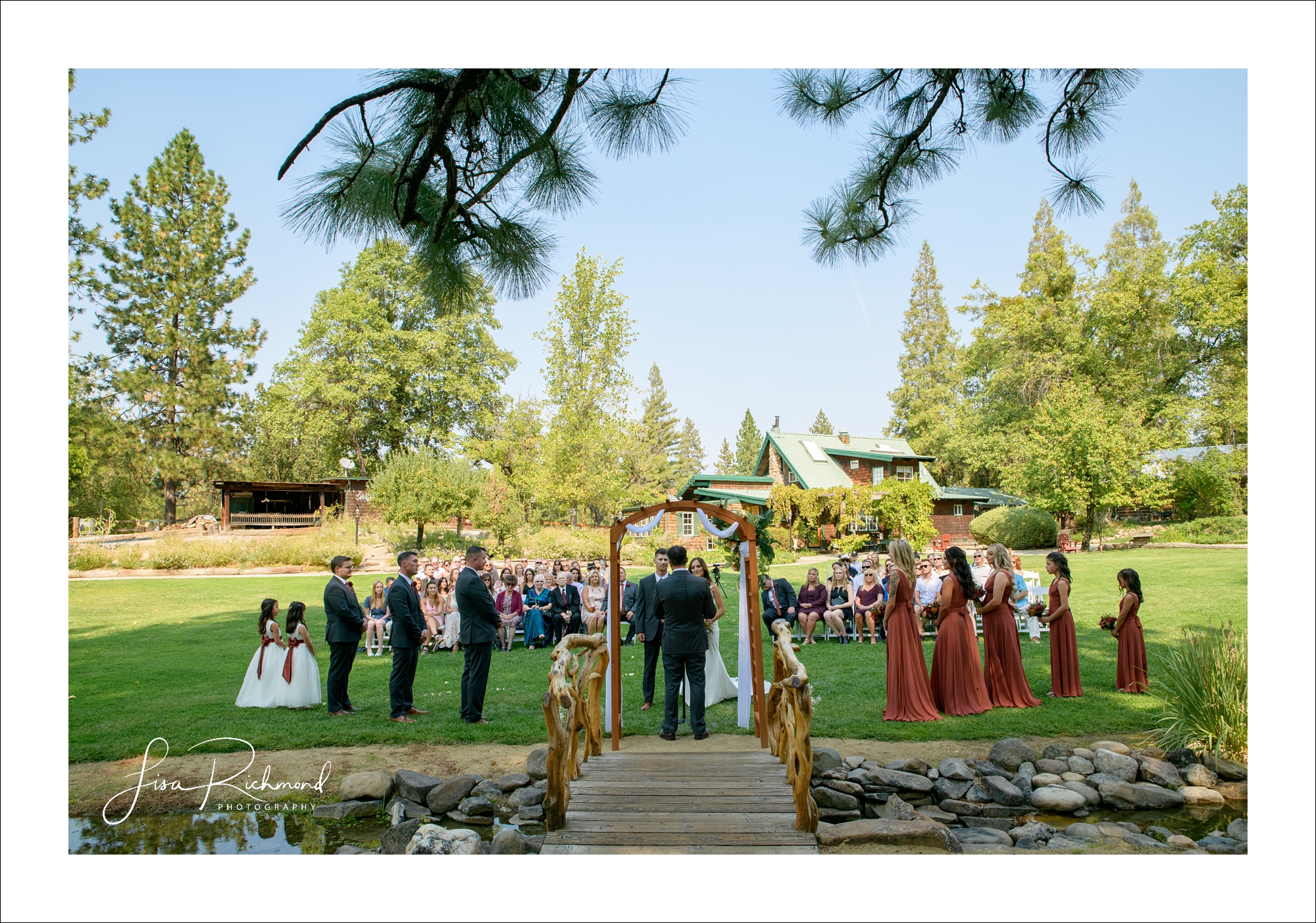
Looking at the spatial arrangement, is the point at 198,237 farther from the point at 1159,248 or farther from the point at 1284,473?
the point at 1159,248

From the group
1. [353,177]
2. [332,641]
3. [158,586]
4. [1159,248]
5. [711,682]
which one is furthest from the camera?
[1159,248]

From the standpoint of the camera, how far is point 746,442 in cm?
5741

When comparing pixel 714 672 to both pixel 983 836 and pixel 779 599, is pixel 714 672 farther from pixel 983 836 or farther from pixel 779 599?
pixel 779 599

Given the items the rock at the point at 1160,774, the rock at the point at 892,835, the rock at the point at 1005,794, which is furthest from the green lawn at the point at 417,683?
the rock at the point at 892,835

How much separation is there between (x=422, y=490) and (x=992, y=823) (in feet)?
52.2

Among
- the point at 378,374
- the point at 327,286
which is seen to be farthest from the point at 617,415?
the point at 327,286

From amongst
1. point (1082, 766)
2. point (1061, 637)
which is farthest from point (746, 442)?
point (1082, 766)

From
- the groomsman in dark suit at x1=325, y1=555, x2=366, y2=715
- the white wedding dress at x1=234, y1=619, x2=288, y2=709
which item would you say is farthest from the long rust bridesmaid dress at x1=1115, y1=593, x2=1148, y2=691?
the white wedding dress at x1=234, y1=619, x2=288, y2=709

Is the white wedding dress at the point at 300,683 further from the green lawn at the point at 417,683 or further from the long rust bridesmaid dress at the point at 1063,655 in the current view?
the long rust bridesmaid dress at the point at 1063,655

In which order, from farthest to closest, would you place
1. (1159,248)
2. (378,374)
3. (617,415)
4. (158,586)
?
(378,374) < (1159,248) < (617,415) < (158,586)

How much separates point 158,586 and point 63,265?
10655mm

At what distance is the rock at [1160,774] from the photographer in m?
4.88

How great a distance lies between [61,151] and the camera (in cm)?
461

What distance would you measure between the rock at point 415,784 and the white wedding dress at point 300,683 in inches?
85.7
